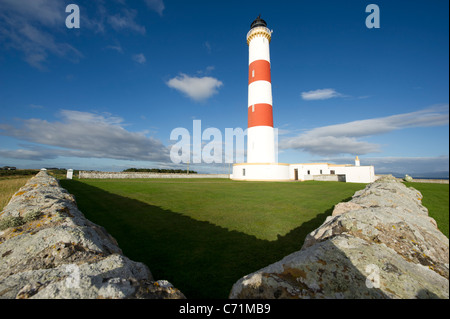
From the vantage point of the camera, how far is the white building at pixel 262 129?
97.2 ft

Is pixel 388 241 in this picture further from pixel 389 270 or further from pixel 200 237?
pixel 200 237

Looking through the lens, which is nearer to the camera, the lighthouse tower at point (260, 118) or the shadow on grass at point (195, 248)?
the shadow on grass at point (195, 248)

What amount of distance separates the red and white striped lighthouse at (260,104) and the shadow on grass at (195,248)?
898 inches

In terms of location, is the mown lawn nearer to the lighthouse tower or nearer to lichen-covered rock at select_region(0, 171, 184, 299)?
lichen-covered rock at select_region(0, 171, 184, 299)

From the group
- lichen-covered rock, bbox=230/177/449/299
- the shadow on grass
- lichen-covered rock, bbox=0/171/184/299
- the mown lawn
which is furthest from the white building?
→ lichen-covered rock, bbox=0/171/184/299

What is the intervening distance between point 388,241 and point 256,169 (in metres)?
28.0

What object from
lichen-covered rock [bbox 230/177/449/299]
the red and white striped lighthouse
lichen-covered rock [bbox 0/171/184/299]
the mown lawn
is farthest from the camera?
the red and white striped lighthouse

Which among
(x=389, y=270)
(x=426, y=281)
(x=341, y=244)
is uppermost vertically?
(x=341, y=244)

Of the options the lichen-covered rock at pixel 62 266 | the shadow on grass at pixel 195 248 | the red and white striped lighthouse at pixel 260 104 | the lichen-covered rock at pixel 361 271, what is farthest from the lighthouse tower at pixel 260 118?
the lichen-covered rock at pixel 62 266

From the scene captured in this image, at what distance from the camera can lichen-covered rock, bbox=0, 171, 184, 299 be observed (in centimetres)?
158

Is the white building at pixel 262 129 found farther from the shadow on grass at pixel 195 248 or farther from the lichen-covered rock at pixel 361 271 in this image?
the lichen-covered rock at pixel 361 271

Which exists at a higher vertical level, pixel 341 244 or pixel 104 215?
pixel 341 244
